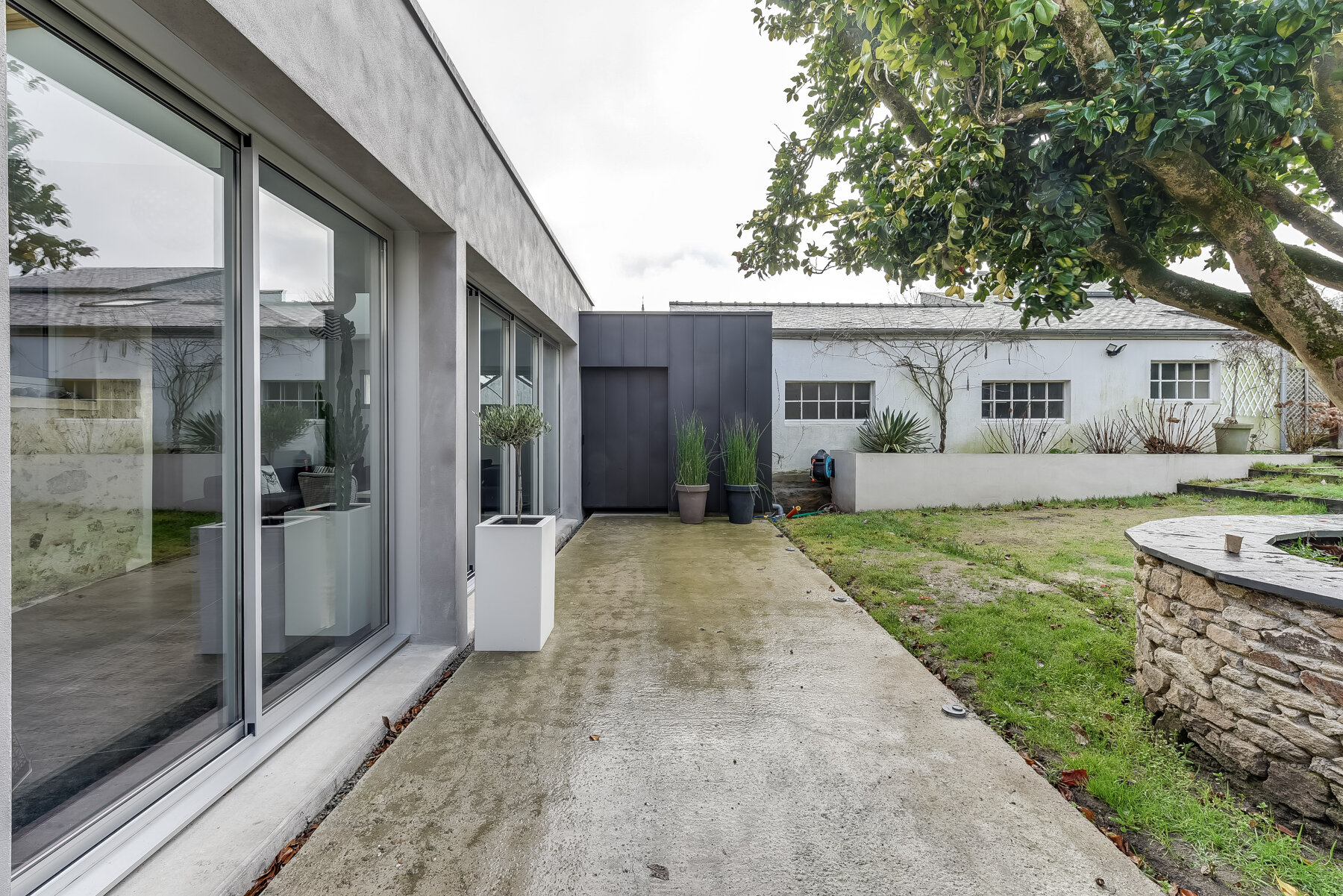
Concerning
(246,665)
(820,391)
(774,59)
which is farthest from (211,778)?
(820,391)

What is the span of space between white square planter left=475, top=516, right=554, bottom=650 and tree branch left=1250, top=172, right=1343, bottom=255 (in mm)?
3184

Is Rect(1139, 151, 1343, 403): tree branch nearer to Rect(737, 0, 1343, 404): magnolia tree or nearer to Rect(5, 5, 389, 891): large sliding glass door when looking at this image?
Rect(737, 0, 1343, 404): magnolia tree

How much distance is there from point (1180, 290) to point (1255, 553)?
1.05 metres

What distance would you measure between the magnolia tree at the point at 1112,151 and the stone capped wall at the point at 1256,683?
89cm

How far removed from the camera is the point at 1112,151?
210 centimetres

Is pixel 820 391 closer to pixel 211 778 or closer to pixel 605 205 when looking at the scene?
pixel 605 205

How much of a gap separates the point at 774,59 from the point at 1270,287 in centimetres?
296

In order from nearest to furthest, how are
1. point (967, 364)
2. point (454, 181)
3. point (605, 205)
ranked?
point (454, 181) < point (605, 205) < point (967, 364)

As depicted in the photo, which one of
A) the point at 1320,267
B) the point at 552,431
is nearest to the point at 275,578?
the point at 1320,267

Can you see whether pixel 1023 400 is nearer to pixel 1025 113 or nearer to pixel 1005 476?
pixel 1005 476

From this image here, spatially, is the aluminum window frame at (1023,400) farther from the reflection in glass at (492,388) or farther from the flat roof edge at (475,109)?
the reflection in glass at (492,388)

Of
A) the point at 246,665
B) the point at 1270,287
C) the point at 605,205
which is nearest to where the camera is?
the point at 246,665

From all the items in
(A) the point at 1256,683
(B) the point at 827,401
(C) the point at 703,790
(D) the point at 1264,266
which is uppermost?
(B) the point at 827,401

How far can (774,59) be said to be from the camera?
3.66 m
